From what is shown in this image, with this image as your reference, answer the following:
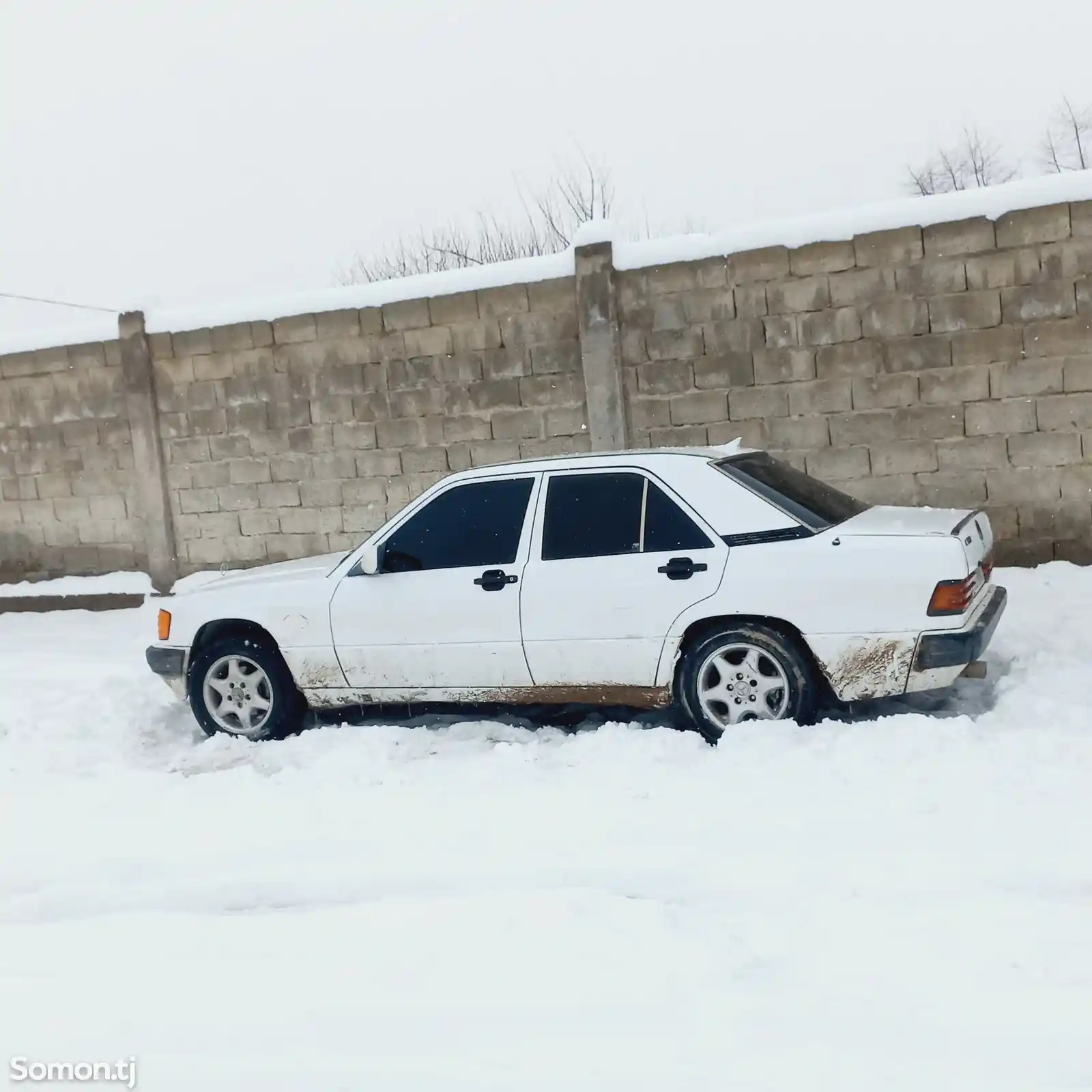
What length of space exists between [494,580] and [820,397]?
12.7 feet

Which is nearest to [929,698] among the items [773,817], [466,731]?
[773,817]

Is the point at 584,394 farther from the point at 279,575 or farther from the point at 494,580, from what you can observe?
the point at 494,580

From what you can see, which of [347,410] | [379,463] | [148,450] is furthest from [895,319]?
[148,450]

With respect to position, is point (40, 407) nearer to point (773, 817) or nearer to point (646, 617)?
point (646, 617)

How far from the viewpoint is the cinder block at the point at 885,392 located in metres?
8.12

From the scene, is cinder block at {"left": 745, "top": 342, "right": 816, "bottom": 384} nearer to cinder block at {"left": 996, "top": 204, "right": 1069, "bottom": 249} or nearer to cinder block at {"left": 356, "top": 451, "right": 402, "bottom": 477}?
cinder block at {"left": 996, "top": 204, "right": 1069, "bottom": 249}

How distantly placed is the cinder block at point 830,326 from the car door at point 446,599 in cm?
353

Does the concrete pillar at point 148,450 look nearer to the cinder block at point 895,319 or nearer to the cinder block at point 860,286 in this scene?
the cinder block at point 860,286

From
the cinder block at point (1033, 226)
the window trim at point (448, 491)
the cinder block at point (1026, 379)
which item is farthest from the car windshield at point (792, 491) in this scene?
the cinder block at point (1033, 226)

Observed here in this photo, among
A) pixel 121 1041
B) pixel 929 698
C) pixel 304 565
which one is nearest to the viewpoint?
pixel 121 1041

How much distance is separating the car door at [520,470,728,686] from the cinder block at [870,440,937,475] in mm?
3383

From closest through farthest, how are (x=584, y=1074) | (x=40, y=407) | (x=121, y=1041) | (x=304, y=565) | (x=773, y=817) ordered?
(x=584, y=1074)
(x=121, y=1041)
(x=773, y=817)
(x=304, y=565)
(x=40, y=407)

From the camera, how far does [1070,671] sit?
5641 millimetres

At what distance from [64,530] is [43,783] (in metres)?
6.26
